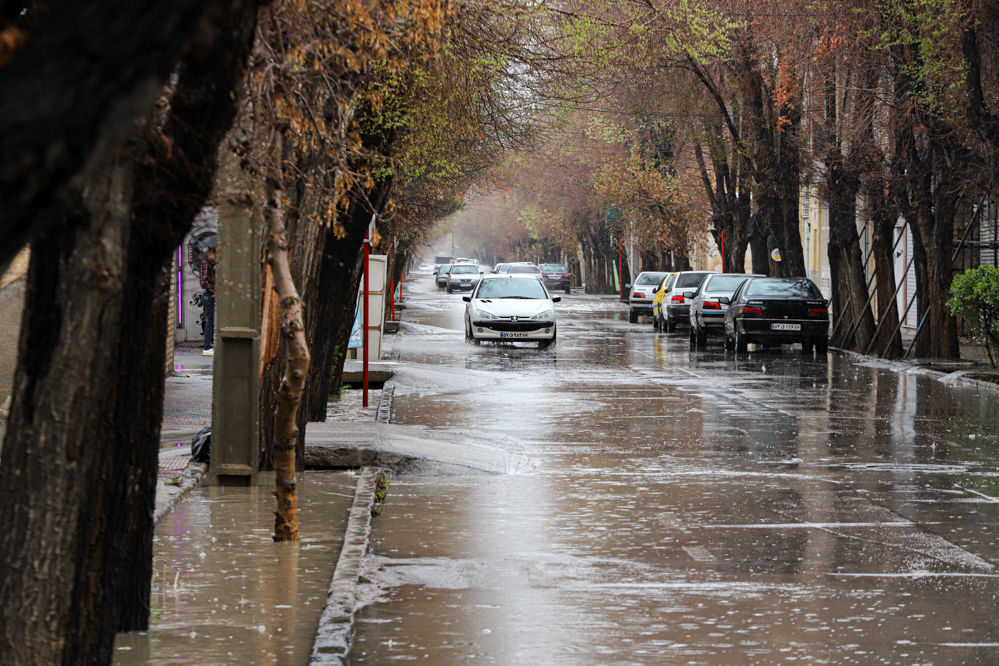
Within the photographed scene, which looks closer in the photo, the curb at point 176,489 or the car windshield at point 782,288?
the curb at point 176,489

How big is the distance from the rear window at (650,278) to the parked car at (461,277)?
32.5m

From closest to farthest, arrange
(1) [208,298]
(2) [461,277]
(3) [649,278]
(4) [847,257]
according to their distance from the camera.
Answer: (1) [208,298] < (4) [847,257] < (3) [649,278] < (2) [461,277]

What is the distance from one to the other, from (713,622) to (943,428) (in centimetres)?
936

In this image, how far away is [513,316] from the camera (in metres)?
31.7

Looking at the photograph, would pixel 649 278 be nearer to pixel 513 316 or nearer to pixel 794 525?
pixel 513 316

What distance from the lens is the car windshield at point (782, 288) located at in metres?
29.5

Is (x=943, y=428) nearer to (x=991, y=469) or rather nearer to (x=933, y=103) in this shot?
(x=991, y=469)

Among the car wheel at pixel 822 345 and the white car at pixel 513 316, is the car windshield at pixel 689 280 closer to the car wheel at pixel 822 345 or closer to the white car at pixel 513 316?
the white car at pixel 513 316

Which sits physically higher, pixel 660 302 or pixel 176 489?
pixel 660 302

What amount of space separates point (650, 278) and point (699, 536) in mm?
39520

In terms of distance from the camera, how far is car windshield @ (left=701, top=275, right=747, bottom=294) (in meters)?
33.4

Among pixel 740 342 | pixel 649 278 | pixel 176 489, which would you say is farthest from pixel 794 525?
pixel 649 278

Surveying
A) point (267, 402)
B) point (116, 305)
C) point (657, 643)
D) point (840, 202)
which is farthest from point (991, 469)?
point (840, 202)

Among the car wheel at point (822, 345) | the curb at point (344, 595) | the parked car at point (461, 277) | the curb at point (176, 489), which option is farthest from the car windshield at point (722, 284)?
the parked car at point (461, 277)
